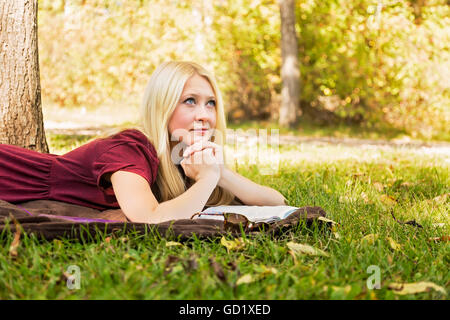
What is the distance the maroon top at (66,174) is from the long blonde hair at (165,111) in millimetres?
84

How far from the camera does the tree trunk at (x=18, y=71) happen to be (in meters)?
3.79

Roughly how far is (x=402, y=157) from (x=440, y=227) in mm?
3180

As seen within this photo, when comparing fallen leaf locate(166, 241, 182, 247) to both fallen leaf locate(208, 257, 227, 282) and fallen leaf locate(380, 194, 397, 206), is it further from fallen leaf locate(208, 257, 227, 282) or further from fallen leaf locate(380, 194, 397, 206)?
fallen leaf locate(380, 194, 397, 206)

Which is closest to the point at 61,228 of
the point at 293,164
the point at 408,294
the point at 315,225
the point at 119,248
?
the point at 119,248

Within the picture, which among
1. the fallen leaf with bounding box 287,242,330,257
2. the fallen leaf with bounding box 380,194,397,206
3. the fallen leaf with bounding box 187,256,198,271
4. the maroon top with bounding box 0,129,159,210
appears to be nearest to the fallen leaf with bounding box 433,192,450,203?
the fallen leaf with bounding box 380,194,397,206

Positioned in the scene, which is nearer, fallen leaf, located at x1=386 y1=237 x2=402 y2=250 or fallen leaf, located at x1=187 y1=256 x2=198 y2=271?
fallen leaf, located at x1=187 y1=256 x2=198 y2=271

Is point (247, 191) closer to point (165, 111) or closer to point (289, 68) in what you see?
point (165, 111)

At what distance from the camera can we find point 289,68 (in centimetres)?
1052

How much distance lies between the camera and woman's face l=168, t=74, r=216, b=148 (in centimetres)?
275

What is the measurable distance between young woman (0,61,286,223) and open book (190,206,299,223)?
89 millimetres

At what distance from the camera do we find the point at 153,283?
5.61 feet

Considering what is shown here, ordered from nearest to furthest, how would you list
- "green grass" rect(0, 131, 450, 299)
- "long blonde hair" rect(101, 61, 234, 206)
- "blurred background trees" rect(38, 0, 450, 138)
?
1. "green grass" rect(0, 131, 450, 299)
2. "long blonde hair" rect(101, 61, 234, 206)
3. "blurred background trees" rect(38, 0, 450, 138)

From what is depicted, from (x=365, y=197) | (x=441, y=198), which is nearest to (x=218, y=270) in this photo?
(x=365, y=197)

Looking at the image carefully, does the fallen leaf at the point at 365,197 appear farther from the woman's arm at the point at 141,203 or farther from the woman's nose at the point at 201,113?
the woman's arm at the point at 141,203
